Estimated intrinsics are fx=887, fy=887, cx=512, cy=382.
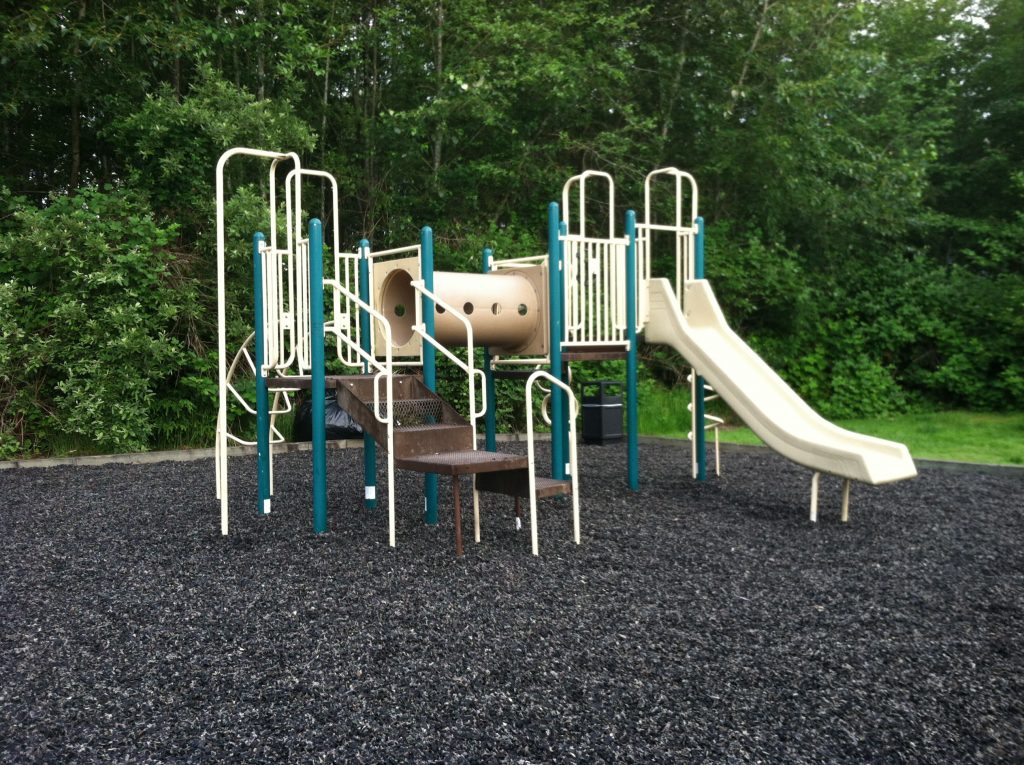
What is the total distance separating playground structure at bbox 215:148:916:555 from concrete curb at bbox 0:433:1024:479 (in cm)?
145

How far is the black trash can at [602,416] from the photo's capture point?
8578mm

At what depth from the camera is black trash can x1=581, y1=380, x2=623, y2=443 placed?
338 inches

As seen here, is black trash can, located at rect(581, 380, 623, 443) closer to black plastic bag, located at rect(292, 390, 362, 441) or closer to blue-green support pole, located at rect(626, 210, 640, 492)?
blue-green support pole, located at rect(626, 210, 640, 492)

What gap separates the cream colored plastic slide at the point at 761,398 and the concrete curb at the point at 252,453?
209 centimetres

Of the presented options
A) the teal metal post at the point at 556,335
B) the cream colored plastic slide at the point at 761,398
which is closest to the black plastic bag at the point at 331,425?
the teal metal post at the point at 556,335

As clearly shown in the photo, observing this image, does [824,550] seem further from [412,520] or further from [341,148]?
[341,148]

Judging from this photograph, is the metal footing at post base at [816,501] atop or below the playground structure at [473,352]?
below

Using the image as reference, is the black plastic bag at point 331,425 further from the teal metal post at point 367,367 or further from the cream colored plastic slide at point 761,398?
the cream colored plastic slide at point 761,398

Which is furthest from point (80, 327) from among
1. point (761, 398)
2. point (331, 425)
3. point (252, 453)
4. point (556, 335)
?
point (761, 398)

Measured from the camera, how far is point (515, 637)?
123 inches

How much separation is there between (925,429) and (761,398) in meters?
5.67

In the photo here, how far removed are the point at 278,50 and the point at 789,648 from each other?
9.35 metres

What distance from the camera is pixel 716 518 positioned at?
5.34 meters

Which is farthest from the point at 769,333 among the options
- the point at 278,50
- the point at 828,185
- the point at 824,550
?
the point at 824,550
